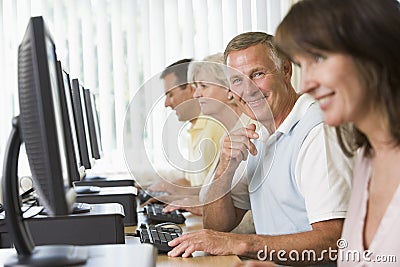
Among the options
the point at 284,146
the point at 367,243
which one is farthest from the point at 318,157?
the point at 367,243

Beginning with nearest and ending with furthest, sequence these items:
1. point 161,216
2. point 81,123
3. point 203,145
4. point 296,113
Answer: point 296,113 < point 81,123 < point 161,216 < point 203,145

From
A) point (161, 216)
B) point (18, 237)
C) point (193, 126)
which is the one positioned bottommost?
point (161, 216)

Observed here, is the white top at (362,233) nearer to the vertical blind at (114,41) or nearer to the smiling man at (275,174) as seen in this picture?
the smiling man at (275,174)

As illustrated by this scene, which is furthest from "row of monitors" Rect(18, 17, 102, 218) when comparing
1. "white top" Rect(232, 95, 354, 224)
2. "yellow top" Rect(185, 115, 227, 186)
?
"yellow top" Rect(185, 115, 227, 186)

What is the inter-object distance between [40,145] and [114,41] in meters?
3.60

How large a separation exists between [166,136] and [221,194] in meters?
0.29

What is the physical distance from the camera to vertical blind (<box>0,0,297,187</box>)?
4.74m

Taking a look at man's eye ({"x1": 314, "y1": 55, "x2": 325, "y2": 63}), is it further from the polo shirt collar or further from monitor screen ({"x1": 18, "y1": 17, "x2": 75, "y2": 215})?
the polo shirt collar

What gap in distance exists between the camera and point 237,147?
2350mm

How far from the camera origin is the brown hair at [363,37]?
52.9 inches

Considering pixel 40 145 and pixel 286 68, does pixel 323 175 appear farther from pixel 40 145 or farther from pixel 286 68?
pixel 40 145

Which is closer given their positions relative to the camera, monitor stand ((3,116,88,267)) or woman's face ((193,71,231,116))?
monitor stand ((3,116,88,267))

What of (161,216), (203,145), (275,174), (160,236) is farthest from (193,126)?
(160,236)

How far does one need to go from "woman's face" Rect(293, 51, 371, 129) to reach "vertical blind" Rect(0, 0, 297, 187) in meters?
3.37
